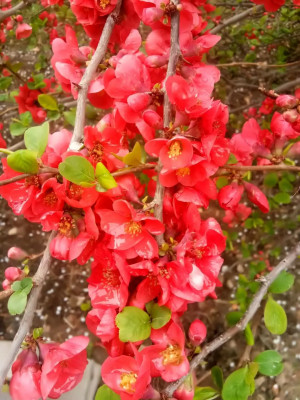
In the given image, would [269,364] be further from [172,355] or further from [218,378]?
[172,355]

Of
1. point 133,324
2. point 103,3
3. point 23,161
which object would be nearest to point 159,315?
point 133,324

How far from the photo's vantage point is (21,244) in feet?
5.89

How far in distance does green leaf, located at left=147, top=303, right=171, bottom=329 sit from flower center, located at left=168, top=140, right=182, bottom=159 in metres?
0.23

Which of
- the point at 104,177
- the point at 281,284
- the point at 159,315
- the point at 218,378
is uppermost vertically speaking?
the point at 104,177

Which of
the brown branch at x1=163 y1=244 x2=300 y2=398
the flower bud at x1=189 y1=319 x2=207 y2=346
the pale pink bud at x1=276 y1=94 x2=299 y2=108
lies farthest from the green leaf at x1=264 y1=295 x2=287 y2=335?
the pale pink bud at x1=276 y1=94 x2=299 y2=108

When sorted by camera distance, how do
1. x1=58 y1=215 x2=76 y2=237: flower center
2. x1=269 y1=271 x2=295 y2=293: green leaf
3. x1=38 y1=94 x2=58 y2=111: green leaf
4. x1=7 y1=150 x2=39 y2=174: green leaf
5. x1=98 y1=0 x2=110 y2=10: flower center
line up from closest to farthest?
x1=7 y1=150 x2=39 y2=174: green leaf
x1=58 y1=215 x2=76 y2=237: flower center
x1=98 y1=0 x2=110 y2=10: flower center
x1=269 y1=271 x2=295 y2=293: green leaf
x1=38 y1=94 x2=58 y2=111: green leaf

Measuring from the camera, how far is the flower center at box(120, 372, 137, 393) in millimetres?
598

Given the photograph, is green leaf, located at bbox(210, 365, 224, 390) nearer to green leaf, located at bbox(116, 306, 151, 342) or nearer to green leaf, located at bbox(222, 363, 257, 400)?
green leaf, located at bbox(222, 363, 257, 400)

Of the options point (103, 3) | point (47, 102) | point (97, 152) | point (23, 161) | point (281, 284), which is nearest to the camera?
point (23, 161)

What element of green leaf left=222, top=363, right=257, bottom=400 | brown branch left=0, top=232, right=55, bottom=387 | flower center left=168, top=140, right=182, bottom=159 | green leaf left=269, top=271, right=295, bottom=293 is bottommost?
green leaf left=269, top=271, right=295, bottom=293

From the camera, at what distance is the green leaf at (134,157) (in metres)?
0.58

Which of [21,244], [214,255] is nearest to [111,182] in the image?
[214,255]

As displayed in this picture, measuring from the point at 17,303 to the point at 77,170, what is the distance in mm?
222

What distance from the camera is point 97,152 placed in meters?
0.64
